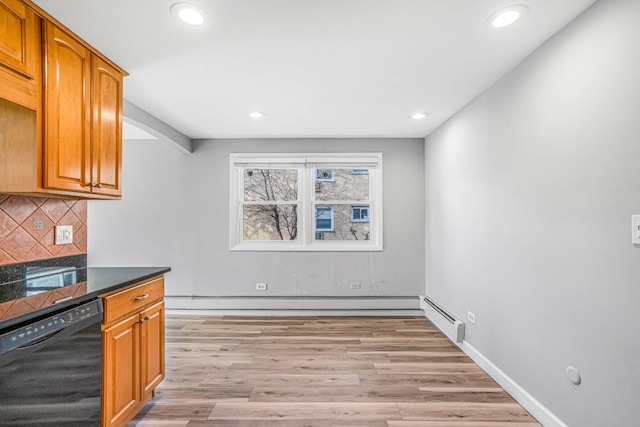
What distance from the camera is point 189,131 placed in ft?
12.7

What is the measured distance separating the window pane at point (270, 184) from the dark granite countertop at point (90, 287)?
218cm

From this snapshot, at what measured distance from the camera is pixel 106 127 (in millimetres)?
2109

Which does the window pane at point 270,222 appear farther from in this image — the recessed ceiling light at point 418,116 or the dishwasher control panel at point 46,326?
the dishwasher control panel at point 46,326

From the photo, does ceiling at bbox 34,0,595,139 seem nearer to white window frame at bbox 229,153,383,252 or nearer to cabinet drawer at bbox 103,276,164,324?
white window frame at bbox 229,153,383,252

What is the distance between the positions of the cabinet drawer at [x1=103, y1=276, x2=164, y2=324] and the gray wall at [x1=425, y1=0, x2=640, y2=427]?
2576 mm

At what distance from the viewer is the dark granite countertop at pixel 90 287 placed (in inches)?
49.2

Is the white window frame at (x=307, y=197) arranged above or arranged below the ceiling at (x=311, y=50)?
below

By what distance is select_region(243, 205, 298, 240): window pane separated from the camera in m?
4.34

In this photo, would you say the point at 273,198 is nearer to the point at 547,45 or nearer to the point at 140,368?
the point at 140,368

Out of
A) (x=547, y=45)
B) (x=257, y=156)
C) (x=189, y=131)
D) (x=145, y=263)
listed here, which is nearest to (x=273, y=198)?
(x=257, y=156)

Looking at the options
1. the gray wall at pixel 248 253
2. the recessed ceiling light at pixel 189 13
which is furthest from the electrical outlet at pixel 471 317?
the recessed ceiling light at pixel 189 13

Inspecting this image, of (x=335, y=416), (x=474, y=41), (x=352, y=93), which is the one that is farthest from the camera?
(x=352, y=93)

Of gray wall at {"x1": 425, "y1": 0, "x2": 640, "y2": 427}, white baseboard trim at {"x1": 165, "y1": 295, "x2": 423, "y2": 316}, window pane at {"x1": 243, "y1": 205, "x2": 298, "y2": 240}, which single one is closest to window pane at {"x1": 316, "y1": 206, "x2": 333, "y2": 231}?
window pane at {"x1": 243, "y1": 205, "x2": 298, "y2": 240}

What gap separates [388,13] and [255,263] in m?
3.32
